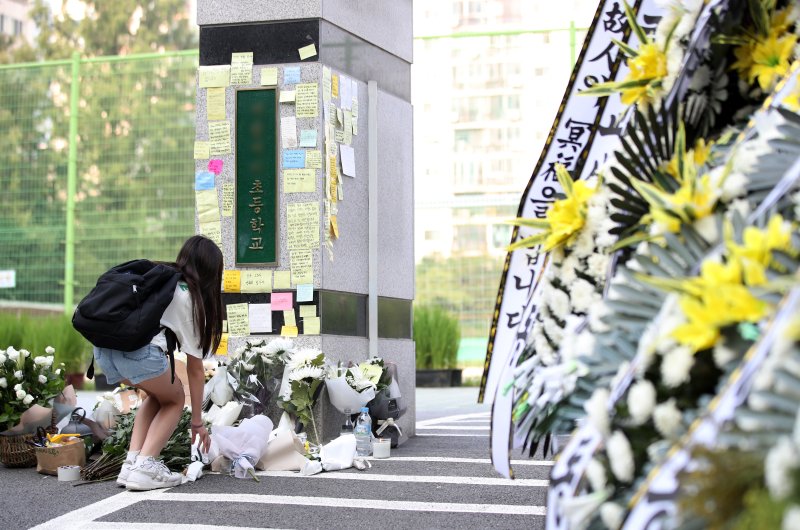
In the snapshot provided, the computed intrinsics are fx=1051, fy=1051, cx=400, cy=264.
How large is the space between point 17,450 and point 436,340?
10.1 metres

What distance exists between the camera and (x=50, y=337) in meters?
15.9

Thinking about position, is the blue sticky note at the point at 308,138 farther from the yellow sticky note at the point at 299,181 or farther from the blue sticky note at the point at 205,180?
the blue sticky note at the point at 205,180

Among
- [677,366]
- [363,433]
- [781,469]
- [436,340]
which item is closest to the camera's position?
[781,469]

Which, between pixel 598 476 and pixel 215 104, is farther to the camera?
pixel 215 104

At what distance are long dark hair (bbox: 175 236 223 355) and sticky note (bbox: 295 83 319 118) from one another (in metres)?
1.87

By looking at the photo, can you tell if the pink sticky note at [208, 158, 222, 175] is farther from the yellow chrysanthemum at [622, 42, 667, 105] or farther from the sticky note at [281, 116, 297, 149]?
the yellow chrysanthemum at [622, 42, 667, 105]

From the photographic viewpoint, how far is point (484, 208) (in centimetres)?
1673

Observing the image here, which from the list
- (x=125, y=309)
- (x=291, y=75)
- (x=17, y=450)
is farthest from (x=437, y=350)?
(x=125, y=309)

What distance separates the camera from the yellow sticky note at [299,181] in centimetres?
682

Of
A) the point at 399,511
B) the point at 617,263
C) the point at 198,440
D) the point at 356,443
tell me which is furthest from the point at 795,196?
the point at 356,443

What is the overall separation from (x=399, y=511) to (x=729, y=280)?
9.50ft

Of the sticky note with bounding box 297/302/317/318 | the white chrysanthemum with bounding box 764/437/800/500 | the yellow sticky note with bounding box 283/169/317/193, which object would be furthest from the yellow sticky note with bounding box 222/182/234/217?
the white chrysanthemum with bounding box 764/437/800/500

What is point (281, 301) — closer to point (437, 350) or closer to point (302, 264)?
point (302, 264)

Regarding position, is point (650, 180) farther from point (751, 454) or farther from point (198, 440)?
point (198, 440)
